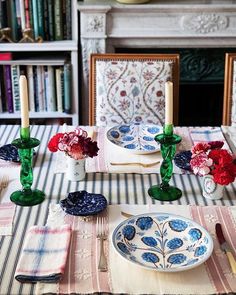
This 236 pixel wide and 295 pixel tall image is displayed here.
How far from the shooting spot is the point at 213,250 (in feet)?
3.78

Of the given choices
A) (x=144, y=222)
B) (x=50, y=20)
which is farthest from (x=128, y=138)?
(x=50, y=20)

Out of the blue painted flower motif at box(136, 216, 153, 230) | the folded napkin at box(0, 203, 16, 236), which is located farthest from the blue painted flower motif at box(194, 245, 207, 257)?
the folded napkin at box(0, 203, 16, 236)

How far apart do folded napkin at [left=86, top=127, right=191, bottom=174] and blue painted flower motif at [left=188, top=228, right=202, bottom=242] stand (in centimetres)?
38

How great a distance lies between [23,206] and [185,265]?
461 mm

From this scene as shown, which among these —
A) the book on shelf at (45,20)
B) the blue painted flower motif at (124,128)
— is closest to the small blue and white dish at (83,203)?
the blue painted flower motif at (124,128)

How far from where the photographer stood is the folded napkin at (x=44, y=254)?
1047 mm

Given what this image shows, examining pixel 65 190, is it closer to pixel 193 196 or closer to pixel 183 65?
pixel 193 196

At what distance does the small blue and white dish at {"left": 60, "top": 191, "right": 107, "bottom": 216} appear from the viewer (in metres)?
1.28

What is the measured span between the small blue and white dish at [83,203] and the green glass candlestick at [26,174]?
91mm

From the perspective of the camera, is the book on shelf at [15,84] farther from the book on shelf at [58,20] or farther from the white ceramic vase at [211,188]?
the white ceramic vase at [211,188]

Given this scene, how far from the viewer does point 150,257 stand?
1117 millimetres

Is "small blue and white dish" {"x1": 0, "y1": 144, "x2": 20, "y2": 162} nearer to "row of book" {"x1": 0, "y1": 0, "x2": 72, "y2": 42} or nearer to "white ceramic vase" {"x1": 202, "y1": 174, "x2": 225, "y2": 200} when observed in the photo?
"white ceramic vase" {"x1": 202, "y1": 174, "x2": 225, "y2": 200}

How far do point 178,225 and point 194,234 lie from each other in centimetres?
5

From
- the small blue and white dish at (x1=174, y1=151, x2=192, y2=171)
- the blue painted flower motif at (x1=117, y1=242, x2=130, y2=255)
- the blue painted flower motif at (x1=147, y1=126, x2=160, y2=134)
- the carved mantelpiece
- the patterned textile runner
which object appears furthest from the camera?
the carved mantelpiece
